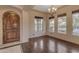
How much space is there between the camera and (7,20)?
2916mm

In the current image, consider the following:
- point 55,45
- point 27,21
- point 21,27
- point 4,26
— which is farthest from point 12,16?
point 55,45

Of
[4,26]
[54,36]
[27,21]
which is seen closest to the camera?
[54,36]

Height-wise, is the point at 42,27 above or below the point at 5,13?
below

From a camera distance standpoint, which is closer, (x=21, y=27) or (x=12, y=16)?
(x=12, y=16)

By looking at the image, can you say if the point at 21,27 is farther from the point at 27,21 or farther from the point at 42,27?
the point at 42,27

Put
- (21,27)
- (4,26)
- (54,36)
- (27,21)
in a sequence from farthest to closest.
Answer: (27,21), (21,27), (4,26), (54,36)

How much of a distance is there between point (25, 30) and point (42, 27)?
224 cm

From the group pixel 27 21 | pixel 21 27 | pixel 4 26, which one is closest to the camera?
pixel 4 26

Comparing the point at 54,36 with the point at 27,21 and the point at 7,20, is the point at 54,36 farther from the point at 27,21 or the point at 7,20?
the point at 27,21

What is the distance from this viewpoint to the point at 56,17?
7.44 feet

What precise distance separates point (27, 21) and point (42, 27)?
2385 millimetres
